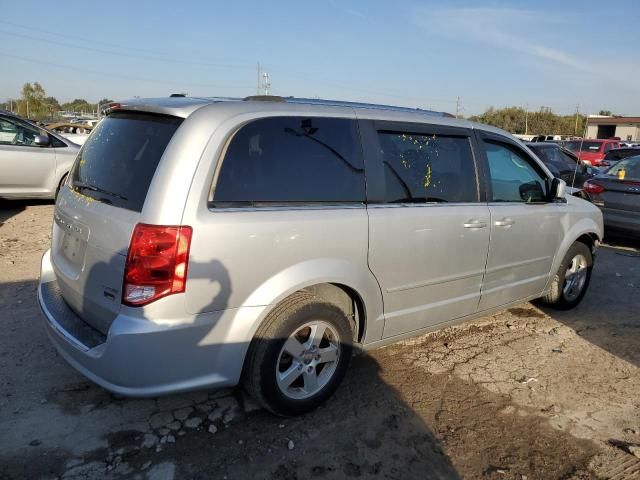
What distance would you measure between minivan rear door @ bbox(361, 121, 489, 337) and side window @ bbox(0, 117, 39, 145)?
24.7 ft

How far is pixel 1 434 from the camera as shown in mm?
2832

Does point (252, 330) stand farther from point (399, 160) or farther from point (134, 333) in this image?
point (399, 160)

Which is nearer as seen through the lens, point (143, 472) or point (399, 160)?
point (143, 472)

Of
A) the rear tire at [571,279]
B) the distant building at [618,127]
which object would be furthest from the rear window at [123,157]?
the distant building at [618,127]

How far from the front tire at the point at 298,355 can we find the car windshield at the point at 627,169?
22.3 feet

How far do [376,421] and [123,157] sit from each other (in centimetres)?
214

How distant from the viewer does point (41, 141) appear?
8539 millimetres

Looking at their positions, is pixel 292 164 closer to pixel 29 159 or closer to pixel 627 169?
pixel 627 169

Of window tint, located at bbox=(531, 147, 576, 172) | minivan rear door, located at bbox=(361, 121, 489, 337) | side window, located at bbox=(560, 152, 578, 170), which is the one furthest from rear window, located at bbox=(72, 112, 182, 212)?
side window, located at bbox=(560, 152, 578, 170)

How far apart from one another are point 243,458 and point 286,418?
413mm

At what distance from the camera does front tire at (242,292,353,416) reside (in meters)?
2.80

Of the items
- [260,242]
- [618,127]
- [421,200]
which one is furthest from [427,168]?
[618,127]

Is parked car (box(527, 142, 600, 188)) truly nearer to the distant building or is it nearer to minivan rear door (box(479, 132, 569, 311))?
minivan rear door (box(479, 132, 569, 311))

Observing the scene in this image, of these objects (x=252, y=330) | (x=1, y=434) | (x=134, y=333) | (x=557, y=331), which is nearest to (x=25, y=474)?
(x=1, y=434)
